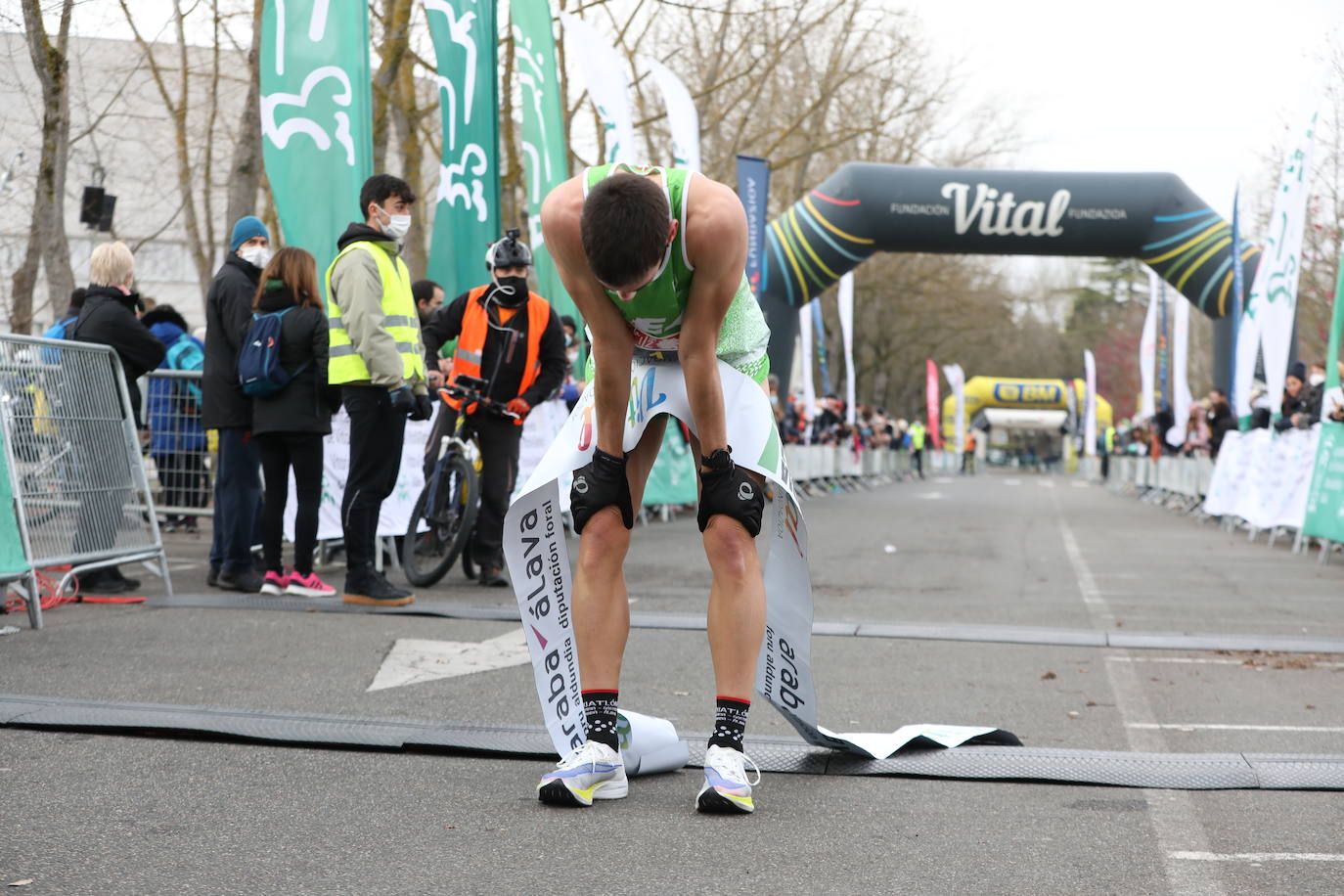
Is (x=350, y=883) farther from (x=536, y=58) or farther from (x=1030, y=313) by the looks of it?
(x=1030, y=313)

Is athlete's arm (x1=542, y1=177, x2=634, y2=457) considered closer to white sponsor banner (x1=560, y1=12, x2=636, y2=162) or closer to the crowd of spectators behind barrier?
the crowd of spectators behind barrier

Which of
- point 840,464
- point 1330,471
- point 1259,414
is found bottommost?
point 840,464

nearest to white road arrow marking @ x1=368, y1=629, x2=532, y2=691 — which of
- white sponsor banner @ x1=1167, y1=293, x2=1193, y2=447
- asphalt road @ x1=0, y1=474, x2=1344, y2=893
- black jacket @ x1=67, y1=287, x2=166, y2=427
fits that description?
asphalt road @ x1=0, y1=474, x2=1344, y2=893

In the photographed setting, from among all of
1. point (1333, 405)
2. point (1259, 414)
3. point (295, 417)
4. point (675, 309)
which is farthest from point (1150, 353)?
point (675, 309)

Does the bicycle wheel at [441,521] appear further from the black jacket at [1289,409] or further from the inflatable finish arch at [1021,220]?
the inflatable finish arch at [1021,220]

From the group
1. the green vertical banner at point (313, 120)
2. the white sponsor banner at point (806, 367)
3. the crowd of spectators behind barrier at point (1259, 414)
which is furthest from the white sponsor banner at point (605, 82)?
the white sponsor banner at point (806, 367)

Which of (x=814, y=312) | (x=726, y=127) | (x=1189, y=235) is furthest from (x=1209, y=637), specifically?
(x=726, y=127)

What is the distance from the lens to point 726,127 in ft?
113

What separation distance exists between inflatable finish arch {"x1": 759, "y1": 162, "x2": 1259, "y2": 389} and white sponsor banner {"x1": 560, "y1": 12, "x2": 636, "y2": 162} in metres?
6.90

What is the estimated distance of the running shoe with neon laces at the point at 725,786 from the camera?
371 cm

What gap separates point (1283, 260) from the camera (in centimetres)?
1538

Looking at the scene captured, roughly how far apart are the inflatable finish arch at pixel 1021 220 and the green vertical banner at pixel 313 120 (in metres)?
12.4

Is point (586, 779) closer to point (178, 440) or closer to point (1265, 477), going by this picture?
point (178, 440)

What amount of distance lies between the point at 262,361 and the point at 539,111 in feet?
20.1
